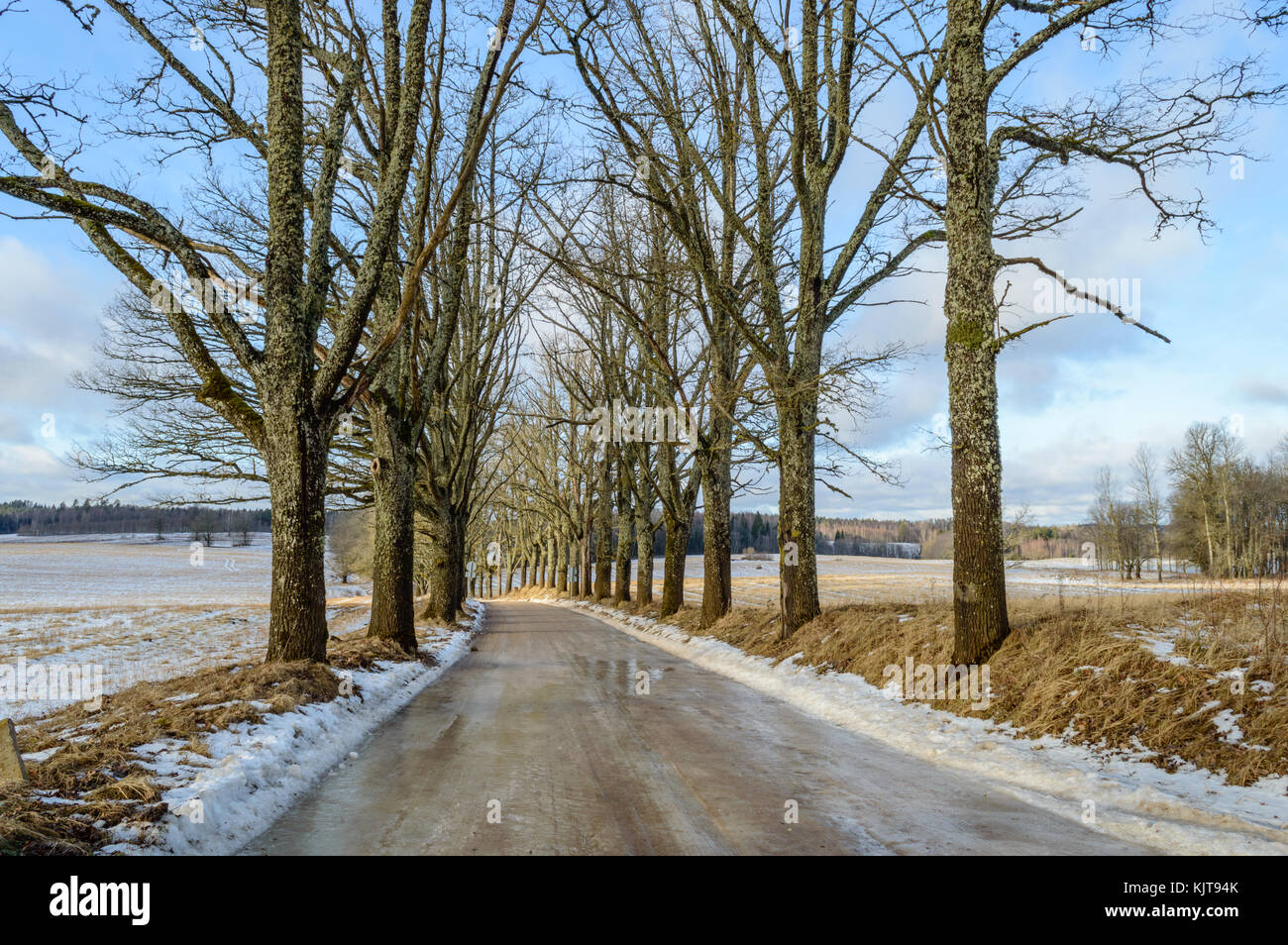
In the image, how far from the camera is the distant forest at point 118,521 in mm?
139625

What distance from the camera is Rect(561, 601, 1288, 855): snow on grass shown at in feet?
13.7

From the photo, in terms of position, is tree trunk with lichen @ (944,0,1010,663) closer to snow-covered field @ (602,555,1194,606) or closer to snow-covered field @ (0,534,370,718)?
snow-covered field @ (602,555,1194,606)

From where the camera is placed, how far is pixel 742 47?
1352 cm

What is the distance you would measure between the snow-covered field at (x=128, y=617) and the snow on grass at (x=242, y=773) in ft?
22.8

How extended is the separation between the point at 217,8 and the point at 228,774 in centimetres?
1000

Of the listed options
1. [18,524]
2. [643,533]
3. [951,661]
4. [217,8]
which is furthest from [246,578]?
[18,524]

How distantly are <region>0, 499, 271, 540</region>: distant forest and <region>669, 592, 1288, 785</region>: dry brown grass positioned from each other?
14648 centimetres

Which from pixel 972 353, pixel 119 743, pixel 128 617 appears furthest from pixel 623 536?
pixel 119 743

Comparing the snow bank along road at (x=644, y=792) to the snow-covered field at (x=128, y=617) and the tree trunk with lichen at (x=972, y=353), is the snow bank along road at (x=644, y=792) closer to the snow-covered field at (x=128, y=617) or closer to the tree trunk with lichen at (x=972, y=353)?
the tree trunk with lichen at (x=972, y=353)

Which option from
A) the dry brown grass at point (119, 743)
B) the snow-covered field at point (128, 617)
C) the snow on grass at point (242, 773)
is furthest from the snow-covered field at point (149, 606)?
the snow on grass at point (242, 773)

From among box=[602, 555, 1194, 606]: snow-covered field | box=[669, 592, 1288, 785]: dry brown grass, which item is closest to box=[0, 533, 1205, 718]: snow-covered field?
box=[602, 555, 1194, 606]: snow-covered field

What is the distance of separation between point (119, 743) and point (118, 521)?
186080 mm
